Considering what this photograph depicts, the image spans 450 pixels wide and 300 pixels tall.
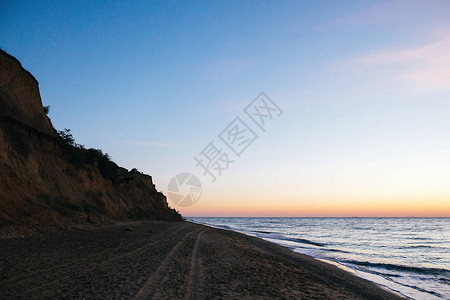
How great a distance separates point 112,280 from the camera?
817 centimetres

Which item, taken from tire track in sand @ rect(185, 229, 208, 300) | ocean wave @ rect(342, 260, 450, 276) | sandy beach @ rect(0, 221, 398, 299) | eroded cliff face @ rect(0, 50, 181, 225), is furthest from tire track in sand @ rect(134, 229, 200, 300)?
ocean wave @ rect(342, 260, 450, 276)

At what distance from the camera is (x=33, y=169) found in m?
22.4

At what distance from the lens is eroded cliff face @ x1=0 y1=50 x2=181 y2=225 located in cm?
1814

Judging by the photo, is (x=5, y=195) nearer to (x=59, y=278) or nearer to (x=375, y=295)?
(x=59, y=278)

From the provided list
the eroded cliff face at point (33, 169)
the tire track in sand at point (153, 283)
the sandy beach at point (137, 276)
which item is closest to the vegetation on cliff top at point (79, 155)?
the eroded cliff face at point (33, 169)

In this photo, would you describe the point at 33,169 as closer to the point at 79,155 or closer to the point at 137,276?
the point at 79,155

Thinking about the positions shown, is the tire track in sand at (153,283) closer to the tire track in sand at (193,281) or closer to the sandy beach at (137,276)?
the sandy beach at (137,276)

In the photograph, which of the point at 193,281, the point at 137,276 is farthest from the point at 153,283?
the point at 193,281

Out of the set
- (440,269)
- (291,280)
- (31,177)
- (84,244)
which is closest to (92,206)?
(31,177)

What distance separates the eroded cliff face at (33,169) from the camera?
18.1 metres

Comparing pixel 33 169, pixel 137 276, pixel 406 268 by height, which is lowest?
pixel 406 268

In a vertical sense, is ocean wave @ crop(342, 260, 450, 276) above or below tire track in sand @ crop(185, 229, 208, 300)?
below

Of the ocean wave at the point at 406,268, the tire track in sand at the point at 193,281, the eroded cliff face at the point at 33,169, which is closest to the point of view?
the tire track in sand at the point at 193,281

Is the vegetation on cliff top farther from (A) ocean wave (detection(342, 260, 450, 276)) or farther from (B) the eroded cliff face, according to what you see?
(A) ocean wave (detection(342, 260, 450, 276))
